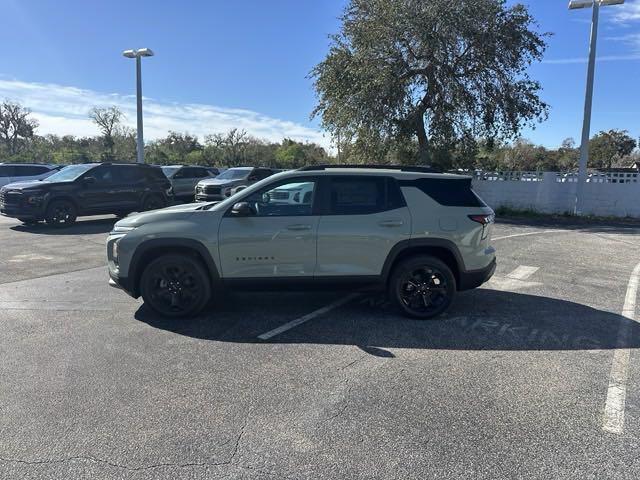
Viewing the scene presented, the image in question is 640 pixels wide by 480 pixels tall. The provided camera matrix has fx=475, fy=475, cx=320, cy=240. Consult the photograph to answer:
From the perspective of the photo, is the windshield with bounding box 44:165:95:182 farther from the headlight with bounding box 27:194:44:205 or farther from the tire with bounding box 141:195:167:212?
the tire with bounding box 141:195:167:212

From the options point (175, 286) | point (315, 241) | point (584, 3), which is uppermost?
point (584, 3)

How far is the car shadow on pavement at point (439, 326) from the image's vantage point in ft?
15.9

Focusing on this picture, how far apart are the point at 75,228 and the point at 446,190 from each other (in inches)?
442

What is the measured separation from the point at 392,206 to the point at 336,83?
15303 millimetres

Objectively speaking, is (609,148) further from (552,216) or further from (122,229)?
(122,229)

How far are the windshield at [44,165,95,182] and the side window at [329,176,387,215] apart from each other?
1083 cm

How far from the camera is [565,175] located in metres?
18.0

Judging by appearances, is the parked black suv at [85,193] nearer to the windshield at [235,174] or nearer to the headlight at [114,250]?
the windshield at [235,174]

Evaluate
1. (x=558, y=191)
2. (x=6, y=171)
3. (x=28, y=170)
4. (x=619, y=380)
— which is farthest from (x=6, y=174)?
(x=619, y=380)

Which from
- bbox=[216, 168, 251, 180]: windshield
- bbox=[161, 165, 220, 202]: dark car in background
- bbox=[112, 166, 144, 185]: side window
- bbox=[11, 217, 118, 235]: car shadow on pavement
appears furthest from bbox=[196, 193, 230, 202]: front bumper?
bbox=[11, 217, 118, 235]: car shadow on pavement

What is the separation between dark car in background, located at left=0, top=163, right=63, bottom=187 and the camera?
2150cm

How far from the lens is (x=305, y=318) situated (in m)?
5.55

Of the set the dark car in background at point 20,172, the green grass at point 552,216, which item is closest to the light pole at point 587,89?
the green grass at point 552,216

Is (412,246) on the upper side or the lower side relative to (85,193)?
lower
